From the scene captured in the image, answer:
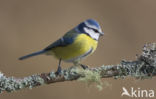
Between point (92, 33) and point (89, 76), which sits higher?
point (92, 33)

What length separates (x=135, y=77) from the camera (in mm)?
988

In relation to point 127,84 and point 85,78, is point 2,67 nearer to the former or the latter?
point 127,84

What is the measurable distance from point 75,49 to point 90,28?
0.21 feet

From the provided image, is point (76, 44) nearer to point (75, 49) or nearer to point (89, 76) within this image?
point (75, 49)

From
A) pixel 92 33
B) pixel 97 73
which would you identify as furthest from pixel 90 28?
pixel 97 73

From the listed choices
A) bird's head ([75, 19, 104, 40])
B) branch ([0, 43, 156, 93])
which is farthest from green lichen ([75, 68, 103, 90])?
bird's head ([75, 19, 104, 40])

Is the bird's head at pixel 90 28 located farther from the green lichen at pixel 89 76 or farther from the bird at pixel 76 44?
the green lichen at pixel 89 76

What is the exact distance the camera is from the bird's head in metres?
1.06

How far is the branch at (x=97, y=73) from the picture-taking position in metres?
0.96

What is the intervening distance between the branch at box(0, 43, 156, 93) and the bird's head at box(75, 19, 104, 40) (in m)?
0.13

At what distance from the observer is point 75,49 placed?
106cm

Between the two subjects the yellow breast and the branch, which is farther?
the yellow breast

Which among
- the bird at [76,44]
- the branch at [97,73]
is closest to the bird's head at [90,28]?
the bird at [76,44]

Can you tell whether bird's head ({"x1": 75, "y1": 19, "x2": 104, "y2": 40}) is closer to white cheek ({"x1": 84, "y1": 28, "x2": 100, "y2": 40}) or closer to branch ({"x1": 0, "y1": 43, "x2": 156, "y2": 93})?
white cheek ({"x1": 84, "y1": 28, "x2": 100, "y2": 40})
